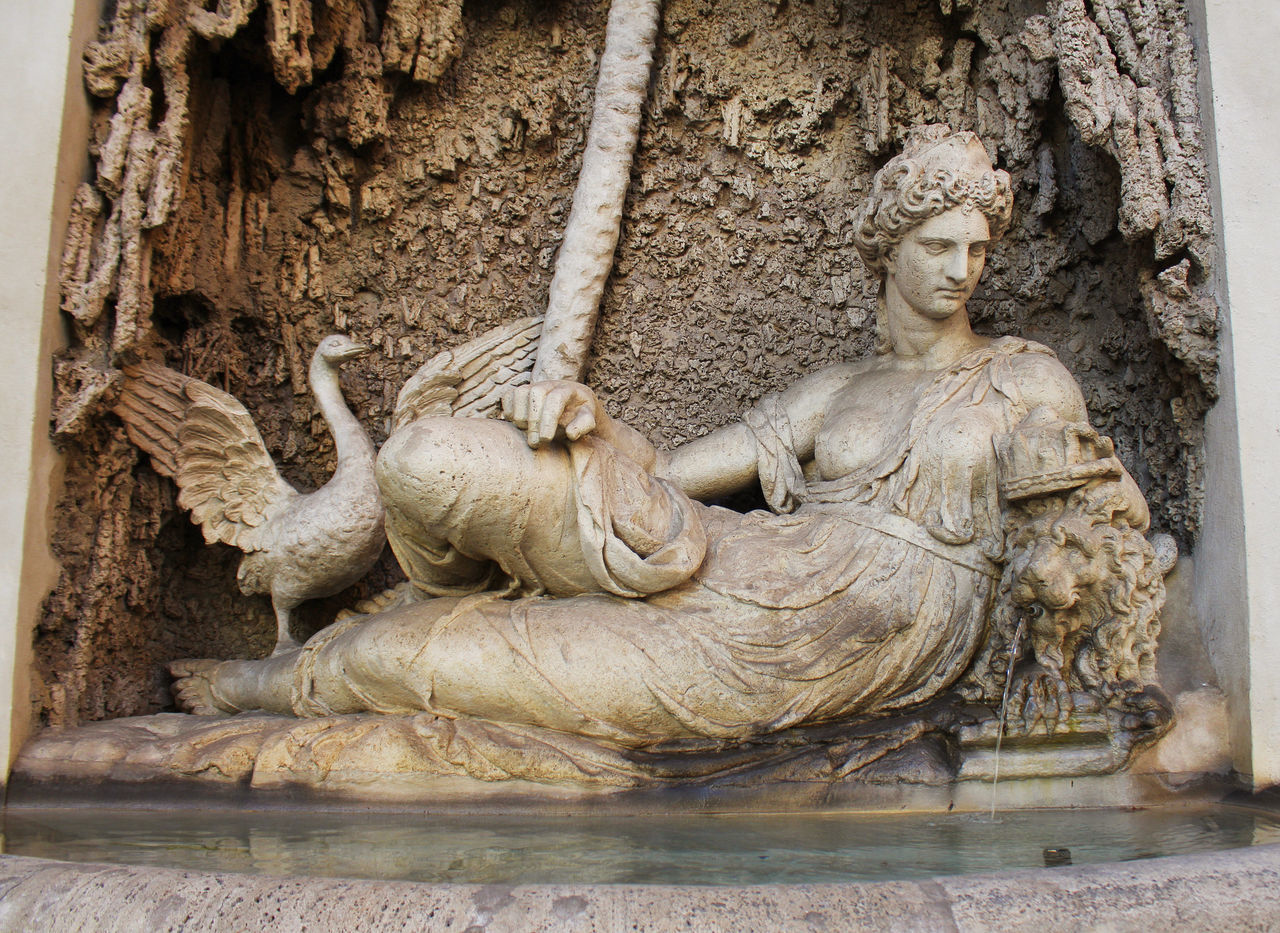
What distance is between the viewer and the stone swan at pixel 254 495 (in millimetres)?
3836

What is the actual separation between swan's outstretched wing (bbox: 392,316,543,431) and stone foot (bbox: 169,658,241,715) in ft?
3.61

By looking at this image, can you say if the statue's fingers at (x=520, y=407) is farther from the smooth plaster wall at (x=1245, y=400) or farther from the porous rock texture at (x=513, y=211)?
the smooth plaster wall at (x=1245, y=400)

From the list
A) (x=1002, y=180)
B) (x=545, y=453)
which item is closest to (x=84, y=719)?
(x=545, y=453)

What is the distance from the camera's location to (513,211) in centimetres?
477

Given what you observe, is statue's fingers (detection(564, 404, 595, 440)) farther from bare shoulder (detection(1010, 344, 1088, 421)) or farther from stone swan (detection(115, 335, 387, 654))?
bare shoulder (detection(1010, 344, 1088, 421))

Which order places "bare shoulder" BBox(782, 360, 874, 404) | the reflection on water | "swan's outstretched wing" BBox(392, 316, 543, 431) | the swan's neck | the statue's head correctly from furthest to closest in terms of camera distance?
"swan's outstretched wing" BBox(392, 316, 543, 431)
the swan's neck
"bare shoulder" BBox(782, 360, 874, 404)
the statue's head
the reflection on water

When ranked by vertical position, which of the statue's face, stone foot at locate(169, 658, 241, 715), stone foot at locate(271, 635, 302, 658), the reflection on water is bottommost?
the reflection on water

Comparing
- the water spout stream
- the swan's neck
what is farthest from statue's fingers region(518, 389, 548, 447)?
the water spout stream

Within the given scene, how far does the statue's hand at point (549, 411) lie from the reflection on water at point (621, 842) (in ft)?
3.32

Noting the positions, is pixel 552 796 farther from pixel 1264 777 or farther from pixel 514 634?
pixel 1264 777

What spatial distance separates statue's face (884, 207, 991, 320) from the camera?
343cm

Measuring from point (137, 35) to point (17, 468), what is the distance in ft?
4.80

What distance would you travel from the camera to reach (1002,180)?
11.4ft

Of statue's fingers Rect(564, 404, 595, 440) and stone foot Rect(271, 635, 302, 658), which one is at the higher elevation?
statue's fingers Rect(564, 404, 595, 440)
